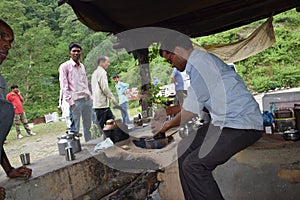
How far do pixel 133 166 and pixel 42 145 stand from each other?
4921mm

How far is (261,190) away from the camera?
2754mm

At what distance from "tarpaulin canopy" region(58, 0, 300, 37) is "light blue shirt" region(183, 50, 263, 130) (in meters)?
1.02

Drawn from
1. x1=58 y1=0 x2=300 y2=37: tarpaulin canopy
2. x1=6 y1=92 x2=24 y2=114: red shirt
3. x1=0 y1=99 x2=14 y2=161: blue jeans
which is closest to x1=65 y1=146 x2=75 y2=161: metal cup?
x1=0 y1=99 x2=14 y2=161: blue jeans

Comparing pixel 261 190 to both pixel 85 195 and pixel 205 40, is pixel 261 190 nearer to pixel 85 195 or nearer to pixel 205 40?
pixel 85 195

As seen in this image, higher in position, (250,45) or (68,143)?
(250,45)

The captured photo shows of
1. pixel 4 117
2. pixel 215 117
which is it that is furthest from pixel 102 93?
pixel 215 117

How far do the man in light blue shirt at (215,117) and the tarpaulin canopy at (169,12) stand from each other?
1.00 meters

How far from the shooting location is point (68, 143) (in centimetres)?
288

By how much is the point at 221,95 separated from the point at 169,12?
1475mm

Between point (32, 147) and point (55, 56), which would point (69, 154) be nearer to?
point (32, 147)

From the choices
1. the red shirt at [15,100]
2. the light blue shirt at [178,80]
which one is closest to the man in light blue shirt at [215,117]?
the light blue shirt at [178,80]

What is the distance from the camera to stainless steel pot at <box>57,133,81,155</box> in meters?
2.84

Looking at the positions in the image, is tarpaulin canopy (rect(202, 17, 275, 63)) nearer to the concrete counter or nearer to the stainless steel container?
the concrete counter

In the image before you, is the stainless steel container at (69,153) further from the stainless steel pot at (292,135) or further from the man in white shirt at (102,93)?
the stainless steel pot at (292,135)
